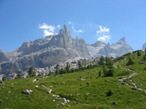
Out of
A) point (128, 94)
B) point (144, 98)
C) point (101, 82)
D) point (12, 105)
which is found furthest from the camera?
point (101, 82)

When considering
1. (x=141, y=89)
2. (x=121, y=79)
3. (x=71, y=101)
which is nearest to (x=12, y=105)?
(x=71, y=101)

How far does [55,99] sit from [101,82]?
22949 millimetres

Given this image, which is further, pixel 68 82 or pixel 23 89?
pixel 68 82

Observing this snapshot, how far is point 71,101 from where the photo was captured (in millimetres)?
71812

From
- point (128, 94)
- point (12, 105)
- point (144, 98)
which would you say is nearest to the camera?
point (12, 105)

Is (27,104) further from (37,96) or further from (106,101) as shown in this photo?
(106,101)

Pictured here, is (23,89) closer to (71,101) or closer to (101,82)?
(71,101)

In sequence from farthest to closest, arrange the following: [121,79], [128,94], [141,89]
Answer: [121,79] → [141,89] → [128,94]

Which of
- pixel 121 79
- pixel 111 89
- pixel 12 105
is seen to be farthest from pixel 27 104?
pixel 121 79

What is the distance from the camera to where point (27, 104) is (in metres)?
66.8

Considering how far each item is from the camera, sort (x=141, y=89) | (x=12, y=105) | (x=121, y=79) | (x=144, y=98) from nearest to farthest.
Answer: (x=12, y=105) < (x=144, y=98) < (x=141, y=89) < (x=121, y=79)

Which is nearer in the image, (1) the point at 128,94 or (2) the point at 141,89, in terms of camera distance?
(1) the point at 128,94

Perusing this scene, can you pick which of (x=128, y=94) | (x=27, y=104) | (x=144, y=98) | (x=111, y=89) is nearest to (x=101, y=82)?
(x=111, y=89)

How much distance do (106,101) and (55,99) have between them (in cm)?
1263
